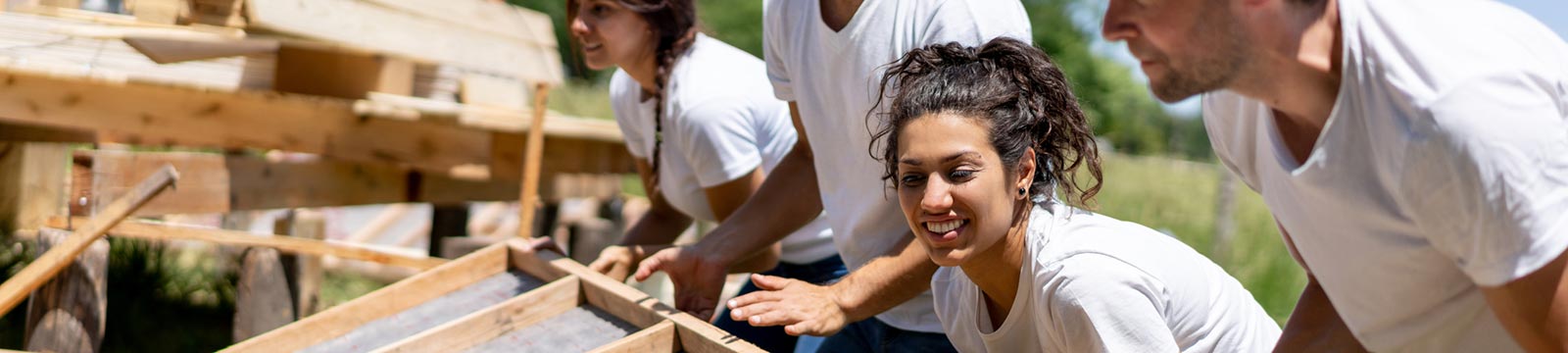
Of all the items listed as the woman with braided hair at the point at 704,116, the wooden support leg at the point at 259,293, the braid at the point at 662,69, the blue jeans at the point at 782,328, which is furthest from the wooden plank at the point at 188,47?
the blue jeans at the point at 782,328

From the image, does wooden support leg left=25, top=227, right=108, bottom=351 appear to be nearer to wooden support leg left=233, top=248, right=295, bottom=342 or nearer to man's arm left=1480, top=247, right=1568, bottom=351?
wooden support leg left=233, top=248, right=295, bottom=342

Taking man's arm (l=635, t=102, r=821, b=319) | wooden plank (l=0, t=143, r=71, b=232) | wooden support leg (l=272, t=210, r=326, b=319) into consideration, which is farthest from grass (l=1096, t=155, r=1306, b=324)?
wooden plank (l=0, t=143, r=71, b=232)

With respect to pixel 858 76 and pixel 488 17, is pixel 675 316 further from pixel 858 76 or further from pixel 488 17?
pixel 488 17

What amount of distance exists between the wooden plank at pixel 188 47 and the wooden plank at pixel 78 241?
1.32 ft

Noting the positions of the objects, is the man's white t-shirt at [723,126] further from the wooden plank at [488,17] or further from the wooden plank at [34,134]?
the wooden plank at [34,134]

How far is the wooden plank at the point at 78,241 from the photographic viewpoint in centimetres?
319

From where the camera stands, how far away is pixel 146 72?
4.06 metres

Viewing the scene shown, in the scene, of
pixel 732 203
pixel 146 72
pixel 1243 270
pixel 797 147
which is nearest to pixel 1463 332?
pixel 797 147

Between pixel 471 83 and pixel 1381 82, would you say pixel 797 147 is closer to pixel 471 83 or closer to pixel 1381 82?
pixel 1381 82

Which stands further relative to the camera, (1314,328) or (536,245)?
(536,245)

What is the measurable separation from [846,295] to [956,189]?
1.49ft

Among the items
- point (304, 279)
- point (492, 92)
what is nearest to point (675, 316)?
point (304, 279)

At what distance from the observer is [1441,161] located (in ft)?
4.56

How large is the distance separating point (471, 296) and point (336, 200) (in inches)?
88.3
